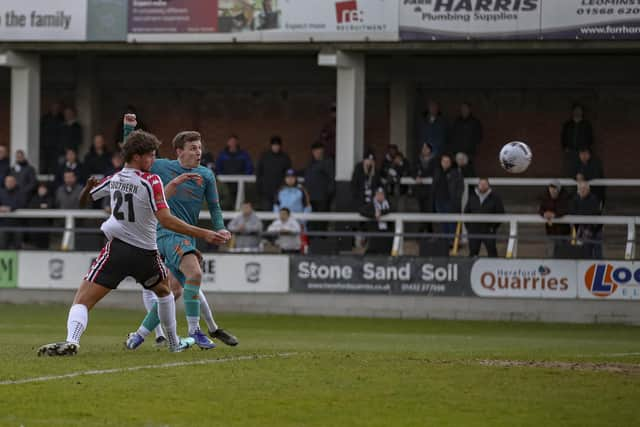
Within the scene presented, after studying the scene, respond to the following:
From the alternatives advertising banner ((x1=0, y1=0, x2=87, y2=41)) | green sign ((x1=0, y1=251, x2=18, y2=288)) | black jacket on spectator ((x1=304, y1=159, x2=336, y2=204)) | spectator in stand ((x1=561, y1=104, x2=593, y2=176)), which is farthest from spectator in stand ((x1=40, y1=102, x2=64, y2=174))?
spectator in stand ((x1=561, y1=104, x2=593, y2=176))

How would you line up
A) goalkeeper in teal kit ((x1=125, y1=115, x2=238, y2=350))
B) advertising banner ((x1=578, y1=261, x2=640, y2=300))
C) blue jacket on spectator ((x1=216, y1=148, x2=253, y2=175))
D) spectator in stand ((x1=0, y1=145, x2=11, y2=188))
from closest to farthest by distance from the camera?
→ goalkeeper in teal kit ((x1=125, y1=115, x2=238, y2=350)) < advertising banner ((x1=578, y1=261, x2=640, y2=300)) < spectator in stand ((x1=0, y1=145, x2=11, y2=188)) < blue jacket on spectator ((x1=216, y1=148, x2=253, y2=175))

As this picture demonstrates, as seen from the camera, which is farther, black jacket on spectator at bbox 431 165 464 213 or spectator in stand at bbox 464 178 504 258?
black jacket on spectator at bbox 431 165 464 213

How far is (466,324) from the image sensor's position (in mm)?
21688

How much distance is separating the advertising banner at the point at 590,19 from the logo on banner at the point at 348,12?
366 centimetres

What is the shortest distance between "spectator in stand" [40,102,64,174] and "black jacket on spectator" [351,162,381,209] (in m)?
7.65

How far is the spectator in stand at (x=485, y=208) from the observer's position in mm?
22812

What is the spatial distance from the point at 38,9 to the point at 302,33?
5768 mm

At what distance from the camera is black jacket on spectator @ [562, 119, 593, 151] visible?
1012 inches

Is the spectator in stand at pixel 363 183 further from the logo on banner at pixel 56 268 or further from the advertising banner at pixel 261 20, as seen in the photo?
the logo on banner at pixel 56 268

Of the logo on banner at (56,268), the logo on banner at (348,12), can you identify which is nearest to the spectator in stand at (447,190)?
the logo on banner at (348,12)

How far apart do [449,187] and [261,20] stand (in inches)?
205

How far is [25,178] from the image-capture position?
999 inches

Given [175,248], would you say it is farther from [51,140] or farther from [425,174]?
[51,140]

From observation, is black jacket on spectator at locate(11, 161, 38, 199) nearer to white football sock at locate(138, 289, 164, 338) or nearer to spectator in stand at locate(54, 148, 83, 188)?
spectator in stand at locate(54, 148, 83, 188)
